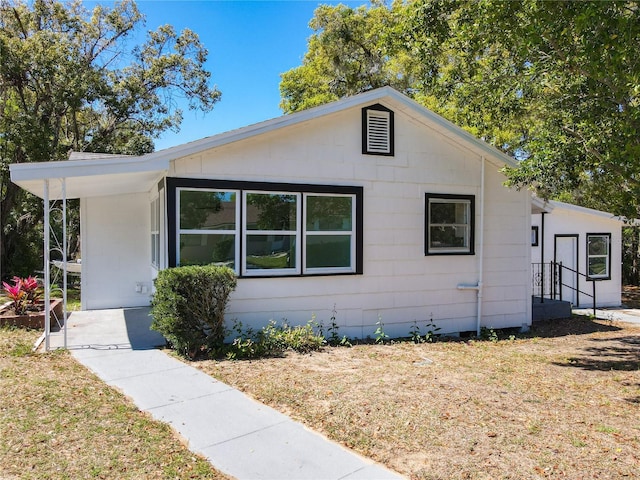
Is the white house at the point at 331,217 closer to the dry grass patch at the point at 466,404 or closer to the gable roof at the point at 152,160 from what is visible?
the gable roof at the point at 152,160

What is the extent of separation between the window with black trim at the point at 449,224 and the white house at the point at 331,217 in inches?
0.9

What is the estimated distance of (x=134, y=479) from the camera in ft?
Answer: 11.1

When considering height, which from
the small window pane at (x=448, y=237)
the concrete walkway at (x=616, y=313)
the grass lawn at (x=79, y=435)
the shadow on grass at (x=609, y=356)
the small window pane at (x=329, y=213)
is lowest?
the concrete walkway at (x=616, y=313)

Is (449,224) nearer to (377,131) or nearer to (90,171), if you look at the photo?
(377,131)

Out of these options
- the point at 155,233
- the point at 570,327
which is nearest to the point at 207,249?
the point at 155,233

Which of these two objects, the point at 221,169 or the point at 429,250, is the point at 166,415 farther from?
the point at 429,250

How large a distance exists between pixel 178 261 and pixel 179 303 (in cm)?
108

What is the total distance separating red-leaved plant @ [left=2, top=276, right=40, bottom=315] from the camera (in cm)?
908

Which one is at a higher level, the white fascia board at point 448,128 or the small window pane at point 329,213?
the white fascia board at point 448,128

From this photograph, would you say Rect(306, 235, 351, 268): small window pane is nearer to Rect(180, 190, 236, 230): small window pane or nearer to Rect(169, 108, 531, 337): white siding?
Rect(169, 108, 531, 337): white siding

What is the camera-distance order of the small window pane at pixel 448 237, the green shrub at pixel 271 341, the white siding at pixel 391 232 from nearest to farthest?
the green shrub at pixel 271 341, the white siding at pixel 391 232, the small window pane at pixel 448 237

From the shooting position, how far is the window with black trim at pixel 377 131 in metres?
8.74

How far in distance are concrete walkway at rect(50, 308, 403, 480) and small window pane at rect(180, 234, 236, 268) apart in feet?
4.66

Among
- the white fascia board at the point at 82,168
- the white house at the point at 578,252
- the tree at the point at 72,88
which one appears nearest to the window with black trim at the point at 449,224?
the white fascia board at the point at 82,168
